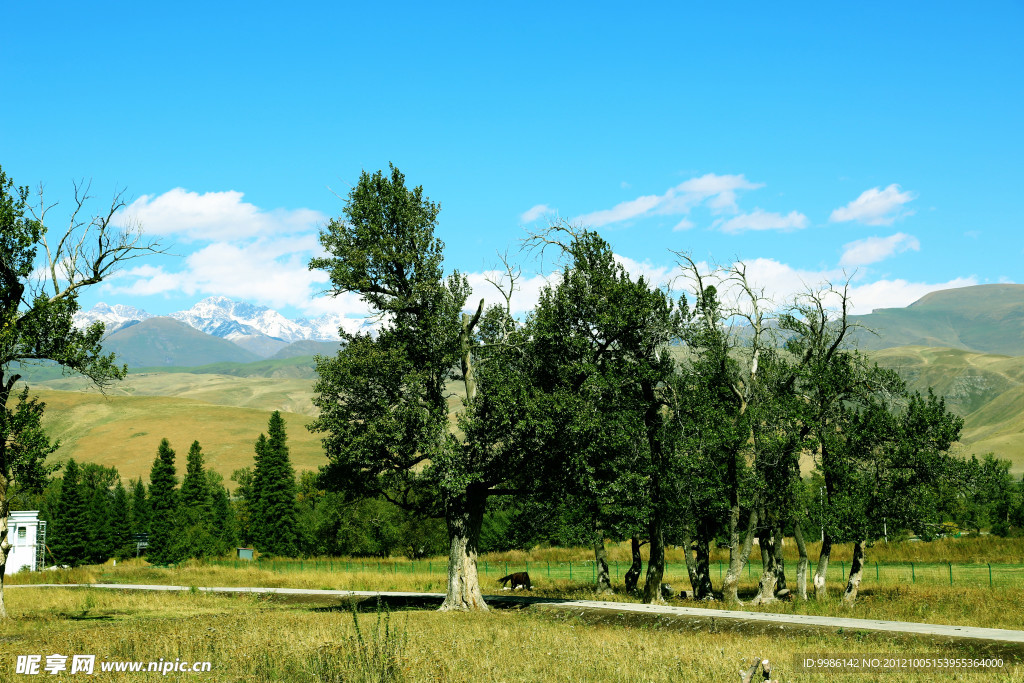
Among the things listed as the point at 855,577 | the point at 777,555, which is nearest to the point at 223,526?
the point at 777,555

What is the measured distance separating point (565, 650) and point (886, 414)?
67.2 feet

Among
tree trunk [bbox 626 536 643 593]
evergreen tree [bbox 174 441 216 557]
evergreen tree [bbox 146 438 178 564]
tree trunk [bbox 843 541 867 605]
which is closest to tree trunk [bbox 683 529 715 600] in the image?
tree trunk [bbox 843 541 867 605]

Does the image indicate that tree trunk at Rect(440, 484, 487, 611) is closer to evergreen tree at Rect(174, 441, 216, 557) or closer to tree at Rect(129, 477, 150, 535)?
evergreen tree at Rect(174, 441, 216, 557)

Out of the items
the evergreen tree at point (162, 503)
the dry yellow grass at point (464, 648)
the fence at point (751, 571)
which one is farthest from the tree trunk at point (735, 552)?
the evergreen tree at point (162, 503)

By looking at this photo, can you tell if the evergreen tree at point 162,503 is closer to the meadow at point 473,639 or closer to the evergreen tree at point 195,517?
the evergreen tree at point 195,517

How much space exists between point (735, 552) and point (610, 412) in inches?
336

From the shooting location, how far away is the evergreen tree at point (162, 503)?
105m

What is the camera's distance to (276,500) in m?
106

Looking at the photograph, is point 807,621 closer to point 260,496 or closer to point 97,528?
point 260,496

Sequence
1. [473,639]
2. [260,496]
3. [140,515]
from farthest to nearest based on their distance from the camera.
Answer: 1. [140,515]
2. [260,496]
3. [473,639]

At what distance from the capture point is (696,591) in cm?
3556

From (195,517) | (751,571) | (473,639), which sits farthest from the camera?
(195,517)

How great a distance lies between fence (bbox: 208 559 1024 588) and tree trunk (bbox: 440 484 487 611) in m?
21.5

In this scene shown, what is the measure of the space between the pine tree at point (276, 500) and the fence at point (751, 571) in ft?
62.2
